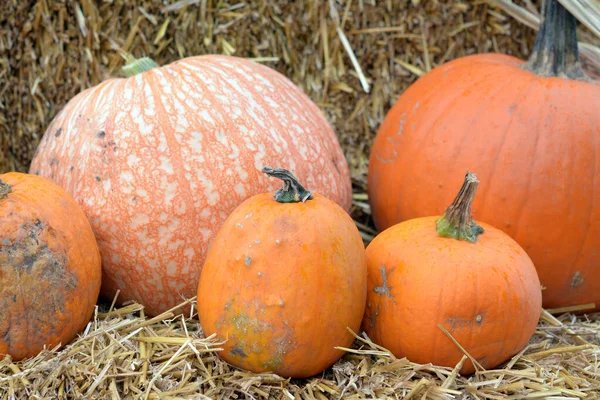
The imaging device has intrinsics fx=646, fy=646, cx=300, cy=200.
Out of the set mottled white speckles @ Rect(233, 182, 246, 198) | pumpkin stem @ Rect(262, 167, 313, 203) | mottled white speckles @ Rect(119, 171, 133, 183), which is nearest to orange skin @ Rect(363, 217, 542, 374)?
pumpkin stem @ Rect(262, 167, 313, 203)

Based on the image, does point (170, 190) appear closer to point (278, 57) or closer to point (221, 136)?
point (221, 136)

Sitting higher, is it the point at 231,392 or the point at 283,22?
the point at 283,22

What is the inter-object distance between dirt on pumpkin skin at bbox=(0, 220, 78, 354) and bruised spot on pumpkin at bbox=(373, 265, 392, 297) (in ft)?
3.16

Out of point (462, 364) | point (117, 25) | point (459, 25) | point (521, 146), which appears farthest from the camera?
point (459, 25)

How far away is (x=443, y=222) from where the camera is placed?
6.61 ft

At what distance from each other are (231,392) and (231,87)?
44.7 inches

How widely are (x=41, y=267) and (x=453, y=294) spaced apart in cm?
122

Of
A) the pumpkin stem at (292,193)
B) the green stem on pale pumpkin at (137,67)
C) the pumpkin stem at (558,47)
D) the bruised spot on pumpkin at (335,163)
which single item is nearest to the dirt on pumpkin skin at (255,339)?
the pumpkin stem at (292,193)

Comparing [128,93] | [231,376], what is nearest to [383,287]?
[231,376]

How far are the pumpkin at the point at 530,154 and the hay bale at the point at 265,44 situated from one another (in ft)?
2.24

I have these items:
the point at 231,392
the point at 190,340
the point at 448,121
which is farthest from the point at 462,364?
the point at 448,121

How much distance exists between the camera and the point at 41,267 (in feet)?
6.36

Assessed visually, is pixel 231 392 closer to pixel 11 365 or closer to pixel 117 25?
pixel 11 365

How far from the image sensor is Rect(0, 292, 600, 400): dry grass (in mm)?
1816
